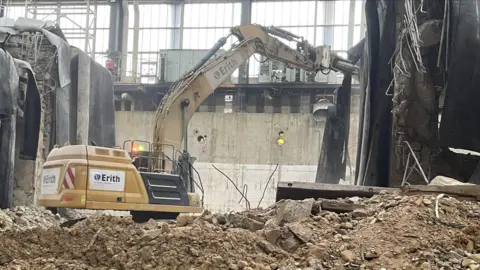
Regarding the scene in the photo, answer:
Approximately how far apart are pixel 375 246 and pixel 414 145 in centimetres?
355

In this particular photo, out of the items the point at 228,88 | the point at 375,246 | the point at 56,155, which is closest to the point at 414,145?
the point at 375,246

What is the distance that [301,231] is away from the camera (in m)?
4.12

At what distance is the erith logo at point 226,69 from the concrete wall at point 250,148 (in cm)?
805

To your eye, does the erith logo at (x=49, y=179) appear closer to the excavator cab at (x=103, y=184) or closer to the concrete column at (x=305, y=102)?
the excavator cab at (x=103, y=184)

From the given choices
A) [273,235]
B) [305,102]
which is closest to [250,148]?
[305,102]

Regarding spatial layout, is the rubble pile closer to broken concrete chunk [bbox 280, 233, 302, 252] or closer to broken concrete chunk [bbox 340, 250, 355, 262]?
broken concrete chunk [bbox 280, 233, 302, 252]

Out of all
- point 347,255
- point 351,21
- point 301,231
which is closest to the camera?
point 347,255

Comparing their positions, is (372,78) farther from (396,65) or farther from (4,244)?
(4,244)

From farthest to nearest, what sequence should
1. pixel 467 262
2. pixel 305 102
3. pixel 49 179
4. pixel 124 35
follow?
1. pixel 124 35
2. pixel 305 102
3. pixel 49 179
4. pixel 467 262

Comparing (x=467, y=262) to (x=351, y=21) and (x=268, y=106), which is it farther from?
(x=351, y=21)

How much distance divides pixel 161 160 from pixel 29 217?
8.72ft

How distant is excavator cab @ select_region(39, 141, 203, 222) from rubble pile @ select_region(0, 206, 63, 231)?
5.79ft

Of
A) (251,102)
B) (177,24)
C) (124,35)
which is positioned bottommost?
(251,102)

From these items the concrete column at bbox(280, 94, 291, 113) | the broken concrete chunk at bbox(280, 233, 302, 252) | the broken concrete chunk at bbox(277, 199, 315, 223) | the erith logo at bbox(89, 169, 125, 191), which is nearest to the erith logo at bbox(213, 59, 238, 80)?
the erith logo at bbox(89, 169, 125, 191)
